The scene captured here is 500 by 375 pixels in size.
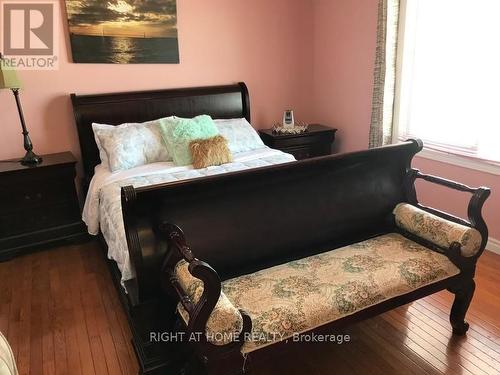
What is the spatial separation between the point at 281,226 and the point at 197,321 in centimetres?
70

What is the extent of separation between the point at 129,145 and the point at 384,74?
2251 mm

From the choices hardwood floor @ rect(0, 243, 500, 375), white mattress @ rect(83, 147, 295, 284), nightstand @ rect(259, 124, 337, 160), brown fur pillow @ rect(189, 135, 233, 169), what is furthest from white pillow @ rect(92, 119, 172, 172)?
nightstand @ rect(259, 124, 337, 160)

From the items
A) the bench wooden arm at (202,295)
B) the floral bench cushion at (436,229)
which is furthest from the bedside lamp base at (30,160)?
the floral bench cushion at (436,229)

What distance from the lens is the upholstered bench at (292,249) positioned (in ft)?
4.68

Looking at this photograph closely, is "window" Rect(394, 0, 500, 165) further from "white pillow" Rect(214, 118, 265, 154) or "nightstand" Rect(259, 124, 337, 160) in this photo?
"white pillow" Rect(214, 118, 265, 154)

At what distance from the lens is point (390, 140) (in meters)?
Answer: 3.37

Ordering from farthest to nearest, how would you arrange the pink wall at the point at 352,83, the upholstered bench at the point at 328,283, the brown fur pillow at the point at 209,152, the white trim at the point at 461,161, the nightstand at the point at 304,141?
the nightstand at the point at 304,141 → the pink wall at the point at 352,83 → the brown fur pillow at the point at 209,152 → the white trim at the point at 461,161 → the upholstered bench at the point at 328,283

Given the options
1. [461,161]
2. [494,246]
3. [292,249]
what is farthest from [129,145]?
[494,246]

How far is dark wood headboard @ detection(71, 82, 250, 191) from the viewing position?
124 inches

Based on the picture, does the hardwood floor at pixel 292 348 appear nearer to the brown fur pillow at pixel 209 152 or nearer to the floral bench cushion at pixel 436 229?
the floral bench cushion at pixel 436 229

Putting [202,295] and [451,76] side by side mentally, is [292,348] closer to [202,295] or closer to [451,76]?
[202,295]

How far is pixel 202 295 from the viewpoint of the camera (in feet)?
4.41

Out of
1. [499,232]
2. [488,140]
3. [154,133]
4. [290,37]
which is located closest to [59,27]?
[154,133]

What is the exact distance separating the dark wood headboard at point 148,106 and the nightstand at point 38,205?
22cm
